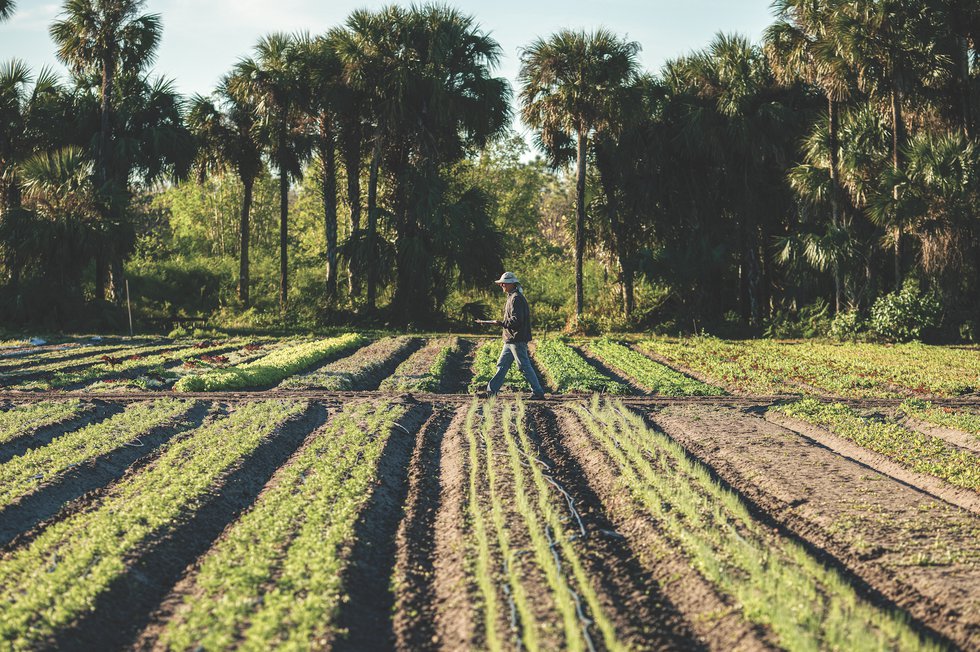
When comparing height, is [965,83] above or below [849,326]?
above

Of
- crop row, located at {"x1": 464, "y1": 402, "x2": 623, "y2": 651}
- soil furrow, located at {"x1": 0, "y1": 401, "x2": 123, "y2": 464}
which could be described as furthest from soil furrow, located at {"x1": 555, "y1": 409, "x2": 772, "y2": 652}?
soil furrow, located at {"x1": 0, "y1": 401, "x2": 123, "y2": 464}

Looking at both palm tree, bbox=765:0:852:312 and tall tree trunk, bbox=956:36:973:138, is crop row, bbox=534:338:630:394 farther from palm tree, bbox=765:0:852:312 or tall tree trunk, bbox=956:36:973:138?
tall tree trunk, bbox=956:36:973:138

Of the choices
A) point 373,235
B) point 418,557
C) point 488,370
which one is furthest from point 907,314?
point 418,557

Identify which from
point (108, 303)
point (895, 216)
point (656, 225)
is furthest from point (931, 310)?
point (108, 303)

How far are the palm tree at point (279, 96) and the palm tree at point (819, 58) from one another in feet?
54.1

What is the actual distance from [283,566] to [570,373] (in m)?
11.2

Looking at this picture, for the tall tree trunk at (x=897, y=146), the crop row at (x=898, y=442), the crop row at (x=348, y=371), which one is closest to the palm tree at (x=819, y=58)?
the tall tree trunk at (x=897, y=146)

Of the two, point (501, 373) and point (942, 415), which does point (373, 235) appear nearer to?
point (501, 373)

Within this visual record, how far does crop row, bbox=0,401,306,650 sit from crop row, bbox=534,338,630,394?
695 centimetres

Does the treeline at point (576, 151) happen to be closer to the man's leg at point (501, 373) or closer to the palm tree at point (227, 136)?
the palm tree at point (227, 136)

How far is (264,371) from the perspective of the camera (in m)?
16.3

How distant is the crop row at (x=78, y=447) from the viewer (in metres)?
7.78

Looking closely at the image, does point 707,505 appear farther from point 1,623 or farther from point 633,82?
point 633,82

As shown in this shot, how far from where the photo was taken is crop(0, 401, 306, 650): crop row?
16.3 feet
